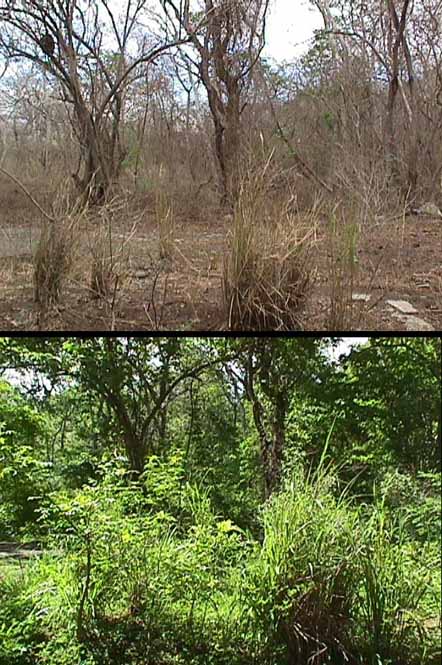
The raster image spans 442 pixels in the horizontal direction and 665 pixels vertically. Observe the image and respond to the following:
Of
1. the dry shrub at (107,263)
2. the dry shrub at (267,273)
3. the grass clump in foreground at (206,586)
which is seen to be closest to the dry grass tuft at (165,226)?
the dry shrub at (107,263)

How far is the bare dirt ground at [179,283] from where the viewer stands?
199 cm

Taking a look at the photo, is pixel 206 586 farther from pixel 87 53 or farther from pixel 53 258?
pixel 87 53

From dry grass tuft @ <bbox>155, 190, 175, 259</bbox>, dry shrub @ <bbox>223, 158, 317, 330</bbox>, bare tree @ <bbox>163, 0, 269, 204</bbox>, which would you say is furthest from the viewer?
bare tree @ <bbox>163, 0, 269, 204</bbox>

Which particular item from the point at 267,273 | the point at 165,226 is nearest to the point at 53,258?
the point at 165,226

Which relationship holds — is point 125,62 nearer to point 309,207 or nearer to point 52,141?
point 52,141

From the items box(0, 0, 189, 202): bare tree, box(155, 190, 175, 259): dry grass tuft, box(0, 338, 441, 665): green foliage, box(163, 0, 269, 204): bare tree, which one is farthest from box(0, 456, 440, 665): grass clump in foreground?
A: box(0, 0, 189, 202): bare tree

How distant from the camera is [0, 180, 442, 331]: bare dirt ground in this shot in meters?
1.99

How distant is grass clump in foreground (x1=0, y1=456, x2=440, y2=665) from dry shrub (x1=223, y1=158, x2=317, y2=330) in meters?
0.47

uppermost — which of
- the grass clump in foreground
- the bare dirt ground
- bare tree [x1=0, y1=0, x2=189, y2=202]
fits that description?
bare tree [x1=0, y1=0, x2=189, y2=202]

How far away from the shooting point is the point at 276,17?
3.21 metres

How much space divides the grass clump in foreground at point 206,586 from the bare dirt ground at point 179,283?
19.1 inches

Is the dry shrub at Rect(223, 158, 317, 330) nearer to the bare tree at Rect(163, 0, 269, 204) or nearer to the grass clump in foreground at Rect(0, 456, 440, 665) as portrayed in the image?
the grass clump in foreground at Rect(0, 456, 440, 665)

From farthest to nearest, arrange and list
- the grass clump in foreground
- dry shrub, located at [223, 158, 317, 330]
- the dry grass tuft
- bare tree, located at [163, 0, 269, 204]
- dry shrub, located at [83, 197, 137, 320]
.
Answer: bare tree, located at [163, 0, 269, 204]
the dry grass tuft
dry shrub, located at [83, 197, 137, 320]
dry shrub, located at [223, 158, 317, 330]
the grass clump in foreground

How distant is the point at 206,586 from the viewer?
5.17 ft
